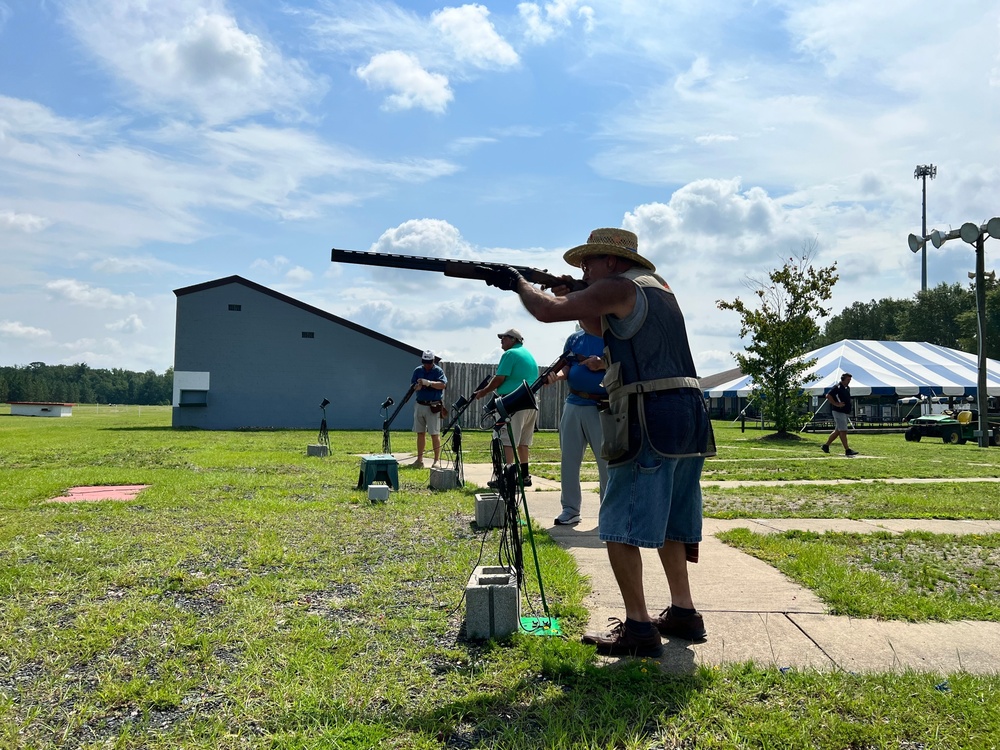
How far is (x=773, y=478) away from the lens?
10977mm

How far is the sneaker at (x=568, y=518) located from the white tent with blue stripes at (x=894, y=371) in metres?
23.5

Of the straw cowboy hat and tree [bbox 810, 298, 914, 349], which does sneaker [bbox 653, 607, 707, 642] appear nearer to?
the straw cowboy hat

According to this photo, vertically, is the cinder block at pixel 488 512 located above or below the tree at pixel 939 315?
below

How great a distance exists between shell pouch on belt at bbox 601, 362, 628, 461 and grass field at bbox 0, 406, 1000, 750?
2.90 ft

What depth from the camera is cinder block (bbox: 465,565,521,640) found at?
Answer: 3.54 m

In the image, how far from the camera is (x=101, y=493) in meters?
8.59

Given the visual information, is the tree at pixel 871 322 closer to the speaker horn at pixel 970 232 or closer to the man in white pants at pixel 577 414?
the speaker horn at pixel 970 232

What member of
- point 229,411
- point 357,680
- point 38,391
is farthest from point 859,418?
point 38,391

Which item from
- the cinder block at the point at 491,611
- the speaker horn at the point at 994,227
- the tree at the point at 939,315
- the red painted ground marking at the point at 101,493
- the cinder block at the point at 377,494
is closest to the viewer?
the cinder block at the point at 491,611

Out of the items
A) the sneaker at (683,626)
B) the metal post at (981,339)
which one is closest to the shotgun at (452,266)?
the sneaker at (683,626)

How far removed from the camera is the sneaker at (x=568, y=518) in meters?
6.77

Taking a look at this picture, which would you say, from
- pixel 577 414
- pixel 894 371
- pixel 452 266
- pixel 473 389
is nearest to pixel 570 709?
pixel 452 266

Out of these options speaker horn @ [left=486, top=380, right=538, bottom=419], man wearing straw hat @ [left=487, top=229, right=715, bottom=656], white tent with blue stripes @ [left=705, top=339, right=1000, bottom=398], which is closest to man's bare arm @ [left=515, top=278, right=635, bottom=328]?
man wearing straw hat @ [left=487, top=229, right=715, bottom=656]

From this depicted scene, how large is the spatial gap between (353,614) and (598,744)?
Result: 70.4 inches
